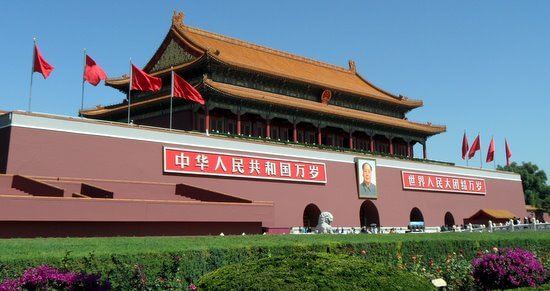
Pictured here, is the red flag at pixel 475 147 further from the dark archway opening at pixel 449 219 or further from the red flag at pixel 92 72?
the red flag at pixel 92 72

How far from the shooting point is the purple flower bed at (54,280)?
6.80 metres

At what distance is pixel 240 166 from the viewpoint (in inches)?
1052

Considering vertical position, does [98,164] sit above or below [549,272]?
above

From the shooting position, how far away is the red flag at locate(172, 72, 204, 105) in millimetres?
25434

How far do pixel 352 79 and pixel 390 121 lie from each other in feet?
22.9

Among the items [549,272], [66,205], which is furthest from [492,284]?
[66,205]

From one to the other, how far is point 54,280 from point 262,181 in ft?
68.1

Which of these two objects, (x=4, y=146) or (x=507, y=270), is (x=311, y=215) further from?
(x=507, y=270)

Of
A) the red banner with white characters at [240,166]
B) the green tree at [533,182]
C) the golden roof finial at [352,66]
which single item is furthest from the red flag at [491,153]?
the green tree at [533,182]

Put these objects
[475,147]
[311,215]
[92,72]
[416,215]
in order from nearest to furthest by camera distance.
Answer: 1. [92,72]
2. [311,215]
3. [416,215]
4. [475,147]

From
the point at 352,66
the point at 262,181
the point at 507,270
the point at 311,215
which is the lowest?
the point at 507,270

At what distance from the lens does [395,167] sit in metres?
35.5

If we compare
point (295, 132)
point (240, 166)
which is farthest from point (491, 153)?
point (240, 166)

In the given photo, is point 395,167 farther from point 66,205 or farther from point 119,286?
point 119,286
